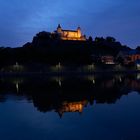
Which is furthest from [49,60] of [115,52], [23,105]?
[23,105]

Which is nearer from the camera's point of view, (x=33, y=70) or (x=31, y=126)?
(x=31, y=126)

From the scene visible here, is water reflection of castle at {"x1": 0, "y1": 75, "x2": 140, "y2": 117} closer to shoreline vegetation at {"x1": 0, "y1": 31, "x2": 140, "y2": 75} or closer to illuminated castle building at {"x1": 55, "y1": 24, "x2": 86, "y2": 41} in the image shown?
shoreline vegetation at {"x1": 0, "y1": 31, "x2": 140, "y2": 75}

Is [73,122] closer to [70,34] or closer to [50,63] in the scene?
[50,63]

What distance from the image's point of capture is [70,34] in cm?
13138

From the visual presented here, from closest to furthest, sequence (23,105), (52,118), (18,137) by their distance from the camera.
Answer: (18,137), (52,118), (23,105)

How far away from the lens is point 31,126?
1214 centimetres

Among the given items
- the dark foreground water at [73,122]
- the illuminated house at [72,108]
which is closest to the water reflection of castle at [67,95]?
the illuminated house at [72,108]

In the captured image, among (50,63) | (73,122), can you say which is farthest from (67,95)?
(50,63)

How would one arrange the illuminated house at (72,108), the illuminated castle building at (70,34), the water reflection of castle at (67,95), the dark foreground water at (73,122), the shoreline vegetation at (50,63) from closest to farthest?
the dark foreground water at (73,122) → the illuminated house at (72,108) → the water reflection of castle at (67,95) → the shoreline vegetation at (50,63) → the illuminated castle building at (70,34)

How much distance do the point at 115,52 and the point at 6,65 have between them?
173 feet

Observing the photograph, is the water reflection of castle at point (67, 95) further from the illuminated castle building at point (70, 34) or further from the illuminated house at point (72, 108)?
the illuminated castle building at point (70, 34)

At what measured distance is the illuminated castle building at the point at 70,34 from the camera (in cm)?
12875

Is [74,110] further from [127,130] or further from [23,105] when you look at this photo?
[127,130]

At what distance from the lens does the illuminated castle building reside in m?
129
